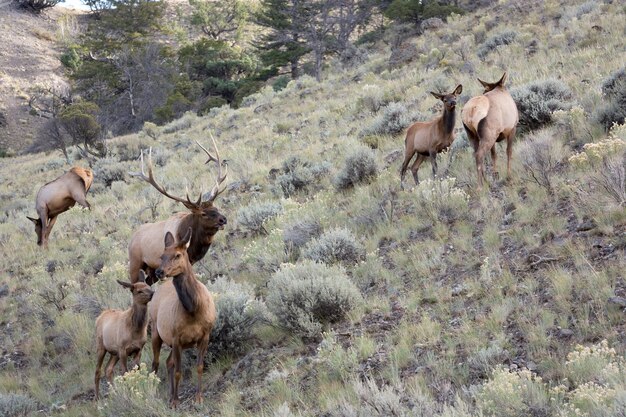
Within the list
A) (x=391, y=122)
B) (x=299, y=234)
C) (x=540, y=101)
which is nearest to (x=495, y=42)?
(x=391, y=122)

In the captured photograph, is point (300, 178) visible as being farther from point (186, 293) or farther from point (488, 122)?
point (186, 293)

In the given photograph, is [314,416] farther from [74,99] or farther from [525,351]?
[74,99]

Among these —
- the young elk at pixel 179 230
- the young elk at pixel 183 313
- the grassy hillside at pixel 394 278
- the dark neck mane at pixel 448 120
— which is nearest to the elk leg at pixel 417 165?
the grassy hillside at pixel 394 278

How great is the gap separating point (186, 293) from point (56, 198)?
9573mm

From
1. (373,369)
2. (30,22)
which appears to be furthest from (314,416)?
(30,22)

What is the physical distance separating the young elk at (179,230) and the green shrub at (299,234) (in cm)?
133

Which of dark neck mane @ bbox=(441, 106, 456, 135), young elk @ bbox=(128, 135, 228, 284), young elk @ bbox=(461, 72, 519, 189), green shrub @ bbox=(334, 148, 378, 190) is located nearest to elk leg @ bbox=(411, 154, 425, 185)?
dark neck mane @ bbox=(441, 106, 456, 135)

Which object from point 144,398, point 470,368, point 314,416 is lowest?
point 144,398

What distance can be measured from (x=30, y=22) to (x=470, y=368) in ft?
223

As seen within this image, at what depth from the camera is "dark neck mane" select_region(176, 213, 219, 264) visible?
24.9 feet

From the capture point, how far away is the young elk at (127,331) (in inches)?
277

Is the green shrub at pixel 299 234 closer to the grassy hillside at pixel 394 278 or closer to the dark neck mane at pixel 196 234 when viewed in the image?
the grassy hillside at pixel 394 278

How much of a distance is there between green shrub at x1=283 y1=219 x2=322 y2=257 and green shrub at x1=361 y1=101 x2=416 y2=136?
A: 16.2ft

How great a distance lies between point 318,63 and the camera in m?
28.3
